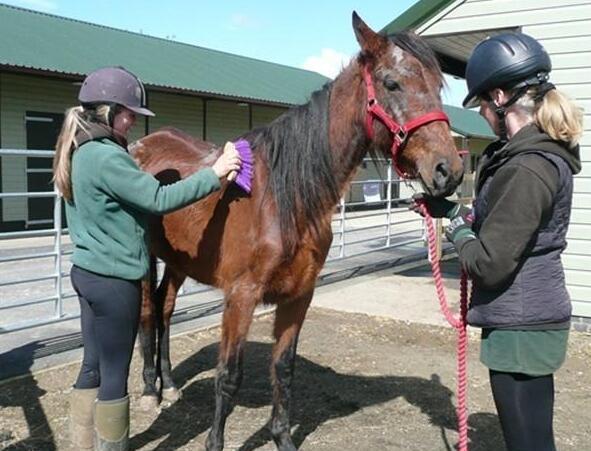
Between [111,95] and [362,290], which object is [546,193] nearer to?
[111,95]

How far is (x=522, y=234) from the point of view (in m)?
1.80

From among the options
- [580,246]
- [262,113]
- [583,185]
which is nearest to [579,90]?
[583,185]

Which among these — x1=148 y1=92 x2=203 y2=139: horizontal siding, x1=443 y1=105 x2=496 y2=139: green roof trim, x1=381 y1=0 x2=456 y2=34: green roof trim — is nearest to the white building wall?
x1=381 y1=0 x2=456 y2=34: green roof trim

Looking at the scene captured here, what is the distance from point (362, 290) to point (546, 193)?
6.05 m

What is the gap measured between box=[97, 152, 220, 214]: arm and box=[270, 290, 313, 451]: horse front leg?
1109 millimetres

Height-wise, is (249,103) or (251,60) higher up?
(251,60)

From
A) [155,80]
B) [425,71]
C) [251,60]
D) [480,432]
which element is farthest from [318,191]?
[251,60]

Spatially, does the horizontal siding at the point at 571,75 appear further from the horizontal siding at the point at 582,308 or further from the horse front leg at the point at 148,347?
the horse front leg at the point at 148,347

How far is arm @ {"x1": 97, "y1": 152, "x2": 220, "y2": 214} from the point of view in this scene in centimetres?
237

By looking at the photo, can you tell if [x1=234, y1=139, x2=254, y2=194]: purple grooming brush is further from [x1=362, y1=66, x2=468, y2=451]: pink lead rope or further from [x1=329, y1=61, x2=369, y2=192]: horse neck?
[x1=362, y1=66, x2=468, y2=451]: pink lead rope

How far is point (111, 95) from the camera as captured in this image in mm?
2459

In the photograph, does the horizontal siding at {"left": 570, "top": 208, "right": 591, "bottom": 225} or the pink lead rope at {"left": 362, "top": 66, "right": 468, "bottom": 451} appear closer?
the pink lead rope at {"left": 362, "top": 66, "right": 468, "bottom": 451}

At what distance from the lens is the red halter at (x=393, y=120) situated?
101 inches

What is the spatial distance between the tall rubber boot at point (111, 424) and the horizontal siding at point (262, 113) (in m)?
16.6
